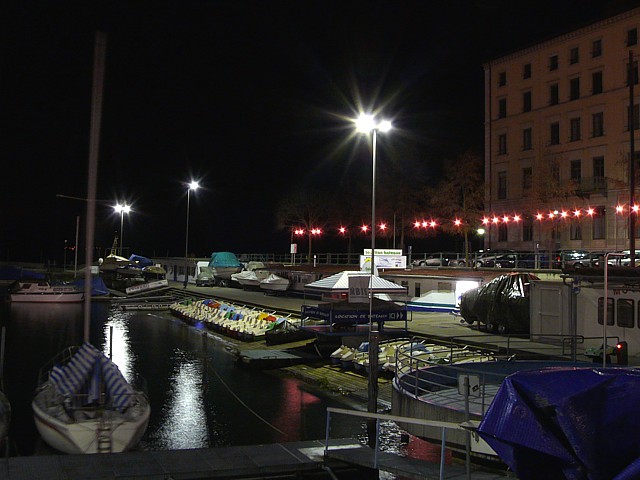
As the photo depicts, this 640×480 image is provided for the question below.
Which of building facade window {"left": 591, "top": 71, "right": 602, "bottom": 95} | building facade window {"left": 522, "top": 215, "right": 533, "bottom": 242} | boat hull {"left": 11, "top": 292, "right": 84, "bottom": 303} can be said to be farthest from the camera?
boat hull {"left": 11, "top": 292, "right": 84, "bottom": 303}

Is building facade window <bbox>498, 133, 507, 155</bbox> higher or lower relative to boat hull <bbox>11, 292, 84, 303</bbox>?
higher

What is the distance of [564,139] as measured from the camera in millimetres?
59031

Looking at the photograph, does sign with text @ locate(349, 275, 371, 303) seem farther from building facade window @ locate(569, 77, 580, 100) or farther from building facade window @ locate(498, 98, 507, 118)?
building facade window @ locate(498, 98, 507, 118)

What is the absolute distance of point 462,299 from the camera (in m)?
32.7

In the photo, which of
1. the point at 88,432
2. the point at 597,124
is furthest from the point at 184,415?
the point at 597,124

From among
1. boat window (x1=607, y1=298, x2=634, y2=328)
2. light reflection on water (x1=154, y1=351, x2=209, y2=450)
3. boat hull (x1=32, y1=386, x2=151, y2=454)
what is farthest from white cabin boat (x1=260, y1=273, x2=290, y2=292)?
boat hull (x1=32, y1=386, x2=151, y2=454)

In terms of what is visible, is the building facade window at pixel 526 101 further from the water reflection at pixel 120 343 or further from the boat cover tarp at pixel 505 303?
the water reflection at pixel 120 343

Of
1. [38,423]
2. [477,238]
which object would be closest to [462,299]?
[38,423]

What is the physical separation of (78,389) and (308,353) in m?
15.0

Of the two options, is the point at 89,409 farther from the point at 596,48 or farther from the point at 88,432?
the point at 596,48

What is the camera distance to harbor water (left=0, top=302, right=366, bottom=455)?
17719mm

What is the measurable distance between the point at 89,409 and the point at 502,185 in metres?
54.8

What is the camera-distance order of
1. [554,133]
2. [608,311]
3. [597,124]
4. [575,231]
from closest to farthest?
[608,311]
[575,231]
[597,124]
[554,133]

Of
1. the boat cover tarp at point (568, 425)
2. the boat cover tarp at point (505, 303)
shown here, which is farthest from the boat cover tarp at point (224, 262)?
the boat cover tarp at point (568, 425)
